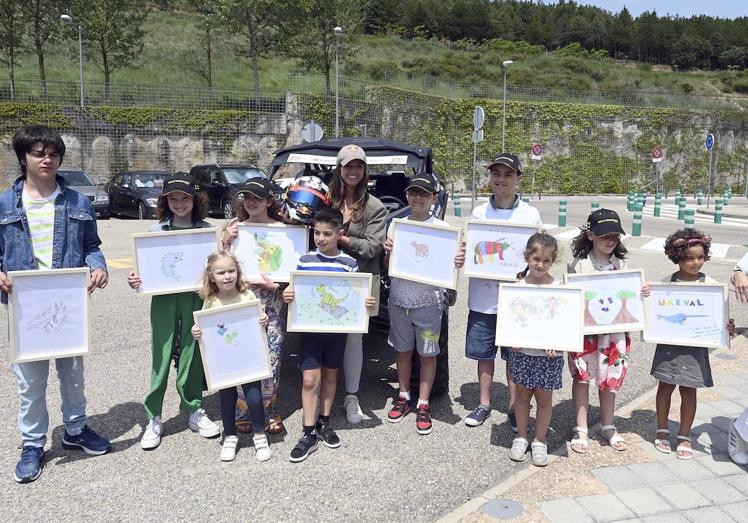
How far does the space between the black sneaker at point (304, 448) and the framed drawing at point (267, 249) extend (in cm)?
115

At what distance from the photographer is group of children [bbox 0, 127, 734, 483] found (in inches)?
153

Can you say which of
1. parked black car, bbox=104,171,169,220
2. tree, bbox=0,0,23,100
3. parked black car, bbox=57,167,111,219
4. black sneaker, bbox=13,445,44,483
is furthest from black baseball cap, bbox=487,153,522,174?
tree, bbox=0,0,23,100

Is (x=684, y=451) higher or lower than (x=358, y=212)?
lower

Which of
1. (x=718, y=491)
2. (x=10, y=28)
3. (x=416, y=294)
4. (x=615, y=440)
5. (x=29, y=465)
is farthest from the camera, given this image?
(x=10, y=28)

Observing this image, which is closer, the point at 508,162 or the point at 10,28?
the point at 508,162

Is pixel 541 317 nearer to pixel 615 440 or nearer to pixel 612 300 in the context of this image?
pixel 612 300

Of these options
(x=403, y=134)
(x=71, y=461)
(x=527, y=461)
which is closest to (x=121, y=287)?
(x=71, y=461)

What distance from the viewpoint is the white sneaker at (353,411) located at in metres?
4.69

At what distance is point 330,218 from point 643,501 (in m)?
2.66

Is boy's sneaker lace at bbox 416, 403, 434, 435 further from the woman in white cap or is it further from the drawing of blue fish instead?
the drawing of blue fish

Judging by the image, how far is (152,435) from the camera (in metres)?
4.27

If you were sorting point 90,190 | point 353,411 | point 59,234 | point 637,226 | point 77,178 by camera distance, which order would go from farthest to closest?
1. point 77,178
2. point 90,190
3. point 637,226
4. point 353,411
5. point 59,234

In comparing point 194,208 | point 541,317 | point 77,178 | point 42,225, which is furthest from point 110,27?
point 541,317

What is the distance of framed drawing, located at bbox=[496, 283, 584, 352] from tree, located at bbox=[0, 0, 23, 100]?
97.4ft
